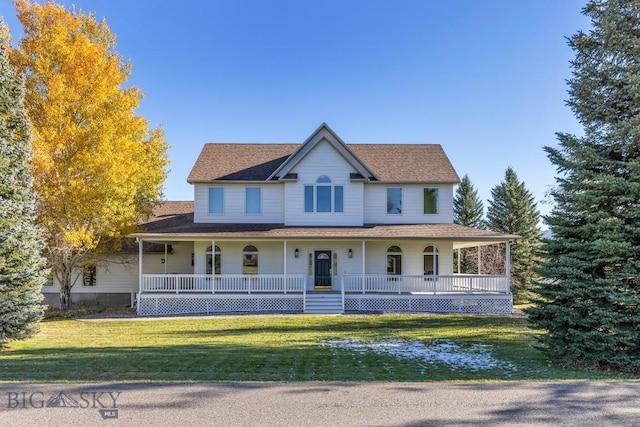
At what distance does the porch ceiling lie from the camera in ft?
58.0

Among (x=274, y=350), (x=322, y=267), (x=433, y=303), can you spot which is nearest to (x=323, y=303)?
(x=322, y=267)

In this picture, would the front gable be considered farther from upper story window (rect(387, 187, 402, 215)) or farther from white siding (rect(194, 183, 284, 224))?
upper story window (rect(387, 187, 402, 215))

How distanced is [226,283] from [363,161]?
9186mm

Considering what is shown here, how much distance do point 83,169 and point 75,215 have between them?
196 cm

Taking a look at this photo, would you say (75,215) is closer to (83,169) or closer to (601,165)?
(83,169)

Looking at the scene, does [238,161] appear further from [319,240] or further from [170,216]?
[319,240]

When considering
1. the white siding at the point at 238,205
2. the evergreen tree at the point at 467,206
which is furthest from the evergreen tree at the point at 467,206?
the white siding at the point at 238,205

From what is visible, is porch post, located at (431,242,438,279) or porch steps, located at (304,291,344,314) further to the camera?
porch post, located at (431,242,438,279)

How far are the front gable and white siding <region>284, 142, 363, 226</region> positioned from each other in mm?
179

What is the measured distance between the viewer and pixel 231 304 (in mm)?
18281

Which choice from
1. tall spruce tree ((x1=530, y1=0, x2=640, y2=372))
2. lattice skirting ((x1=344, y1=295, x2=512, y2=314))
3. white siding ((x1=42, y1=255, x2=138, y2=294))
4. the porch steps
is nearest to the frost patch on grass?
tall spruce tree ((x1=530, y1=0, x2=640, y2=372))

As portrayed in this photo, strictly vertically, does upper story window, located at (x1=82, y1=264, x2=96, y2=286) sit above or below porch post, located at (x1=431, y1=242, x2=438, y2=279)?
below

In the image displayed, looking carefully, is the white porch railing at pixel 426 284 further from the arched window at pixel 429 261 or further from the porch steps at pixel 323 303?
the porch steps at pixel 323 303

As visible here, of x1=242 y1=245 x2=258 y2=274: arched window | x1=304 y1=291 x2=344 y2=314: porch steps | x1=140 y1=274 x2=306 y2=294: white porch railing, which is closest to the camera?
x1=304 y1=291 x2=344 y2=314: porch steps
